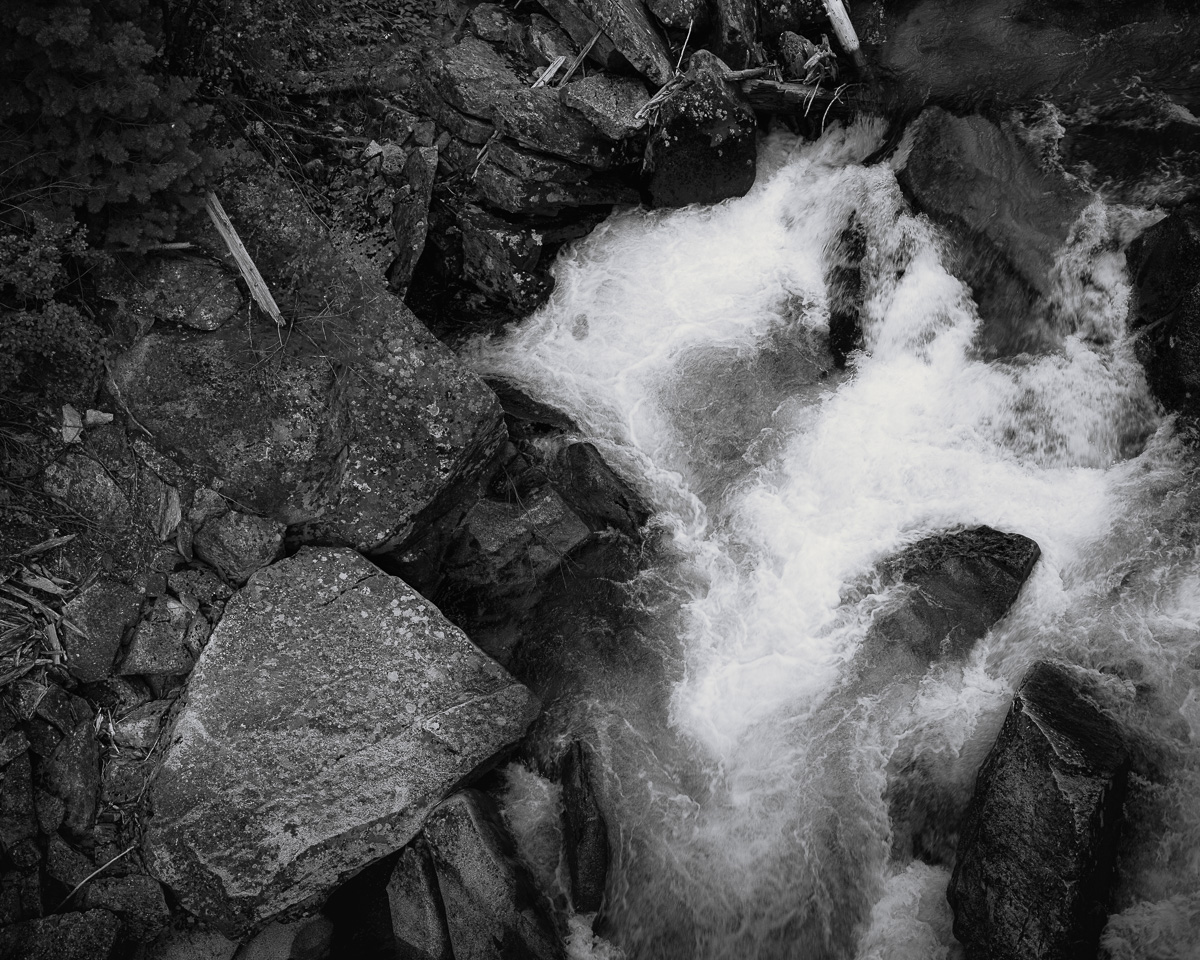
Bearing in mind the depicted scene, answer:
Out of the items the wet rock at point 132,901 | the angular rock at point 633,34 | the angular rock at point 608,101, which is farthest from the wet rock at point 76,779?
the angular rock at point 633,34

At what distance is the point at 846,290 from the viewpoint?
8.61 m

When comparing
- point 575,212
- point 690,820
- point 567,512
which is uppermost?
point 575,212

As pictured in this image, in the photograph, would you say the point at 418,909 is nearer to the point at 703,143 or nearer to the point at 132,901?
the point at 132,901

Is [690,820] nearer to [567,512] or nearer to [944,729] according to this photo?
[944,729]

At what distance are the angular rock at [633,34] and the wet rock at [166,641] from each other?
7297 mm

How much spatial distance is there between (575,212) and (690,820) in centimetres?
673

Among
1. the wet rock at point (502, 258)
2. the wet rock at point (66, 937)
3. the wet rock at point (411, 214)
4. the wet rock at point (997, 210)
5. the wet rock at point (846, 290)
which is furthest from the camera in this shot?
the wet rock at point (502, 258)

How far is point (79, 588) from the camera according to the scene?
6211 mm

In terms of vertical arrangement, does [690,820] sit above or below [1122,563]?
below

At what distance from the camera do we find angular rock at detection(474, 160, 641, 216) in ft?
28.3

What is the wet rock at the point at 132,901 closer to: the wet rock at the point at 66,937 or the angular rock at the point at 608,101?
the wet rock at the point at 66,937

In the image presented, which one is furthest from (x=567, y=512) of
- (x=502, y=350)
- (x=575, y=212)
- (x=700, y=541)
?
(x=575, y=212)

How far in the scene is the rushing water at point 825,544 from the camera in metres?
6.29

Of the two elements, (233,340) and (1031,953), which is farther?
(233,340)
